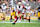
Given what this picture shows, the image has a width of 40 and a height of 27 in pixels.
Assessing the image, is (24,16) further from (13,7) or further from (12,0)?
(12,0)

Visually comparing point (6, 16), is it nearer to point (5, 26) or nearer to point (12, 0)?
point (5, 26)

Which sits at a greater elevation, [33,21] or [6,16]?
[6,16]

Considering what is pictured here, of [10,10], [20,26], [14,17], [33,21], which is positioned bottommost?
[20,26]

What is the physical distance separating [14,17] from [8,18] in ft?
0.68

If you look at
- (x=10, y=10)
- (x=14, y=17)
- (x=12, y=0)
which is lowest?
(x=14, y=17)

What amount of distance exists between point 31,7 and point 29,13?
8.4 inches

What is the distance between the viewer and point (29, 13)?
2.22 meters

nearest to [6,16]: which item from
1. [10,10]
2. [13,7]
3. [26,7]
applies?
[10,10]

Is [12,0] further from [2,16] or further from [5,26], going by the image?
[5,26]

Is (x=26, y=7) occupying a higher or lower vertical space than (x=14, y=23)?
higher

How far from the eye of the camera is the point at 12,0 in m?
2.21

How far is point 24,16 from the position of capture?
222 centimetres

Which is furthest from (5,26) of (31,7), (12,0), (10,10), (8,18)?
(31,7)

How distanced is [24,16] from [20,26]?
36 cm
